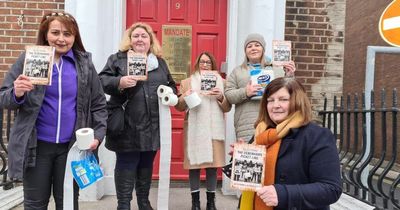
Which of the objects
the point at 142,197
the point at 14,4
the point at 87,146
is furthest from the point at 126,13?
the point at 87,146

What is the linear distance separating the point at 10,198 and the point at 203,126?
2.34m

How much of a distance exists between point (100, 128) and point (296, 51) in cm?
328

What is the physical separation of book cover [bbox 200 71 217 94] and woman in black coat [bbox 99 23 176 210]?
0.50m

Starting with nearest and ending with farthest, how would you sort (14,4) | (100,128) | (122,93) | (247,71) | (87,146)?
1. (87,146)
2. (100,128)
3. (122,93)
4. (247,71)
5. (14,4)

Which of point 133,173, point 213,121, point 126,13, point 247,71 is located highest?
point 126,13

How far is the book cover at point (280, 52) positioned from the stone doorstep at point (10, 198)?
319 cm

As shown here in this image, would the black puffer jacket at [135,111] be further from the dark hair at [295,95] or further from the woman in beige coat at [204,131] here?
the dark hair at [295,95]

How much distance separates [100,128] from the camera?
292 centimetres

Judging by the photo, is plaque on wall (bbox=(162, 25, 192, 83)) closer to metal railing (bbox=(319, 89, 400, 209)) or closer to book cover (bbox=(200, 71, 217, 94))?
book cover (bbox=(200, 71, 217, 94))

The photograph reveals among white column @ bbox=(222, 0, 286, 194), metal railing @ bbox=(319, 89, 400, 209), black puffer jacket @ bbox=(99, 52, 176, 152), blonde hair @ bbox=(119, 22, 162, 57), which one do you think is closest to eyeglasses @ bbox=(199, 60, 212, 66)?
blonde hair @ bbox=(119, 22, 162, 57)

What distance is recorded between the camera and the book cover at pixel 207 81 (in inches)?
156

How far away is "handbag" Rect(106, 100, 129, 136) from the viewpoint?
3426 millimetres

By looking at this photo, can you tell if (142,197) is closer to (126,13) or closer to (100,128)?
(100,128)

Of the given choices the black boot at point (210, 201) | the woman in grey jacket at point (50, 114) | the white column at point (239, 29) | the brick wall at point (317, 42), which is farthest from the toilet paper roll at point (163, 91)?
the brick wall at point (317, 42)
